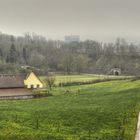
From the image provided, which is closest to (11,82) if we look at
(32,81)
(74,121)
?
(32,81)

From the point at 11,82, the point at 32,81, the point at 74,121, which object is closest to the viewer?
the point at 74,121

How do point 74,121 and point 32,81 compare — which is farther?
point 32,81

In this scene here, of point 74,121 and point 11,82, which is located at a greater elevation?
point 11,82

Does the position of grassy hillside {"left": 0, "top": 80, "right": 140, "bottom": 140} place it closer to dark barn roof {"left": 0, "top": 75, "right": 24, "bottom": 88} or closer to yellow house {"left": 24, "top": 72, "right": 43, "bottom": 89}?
dark barn roof {"left": 0, "top": 75, "right": 24, "bottom": 88}

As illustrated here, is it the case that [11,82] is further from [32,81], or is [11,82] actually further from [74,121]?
[74,121]

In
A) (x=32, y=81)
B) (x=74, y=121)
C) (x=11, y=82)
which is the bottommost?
(x=74, y=121)

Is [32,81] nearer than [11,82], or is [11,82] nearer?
[11,82]

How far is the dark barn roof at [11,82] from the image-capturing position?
60528 millimetres

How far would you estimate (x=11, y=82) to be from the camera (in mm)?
61500

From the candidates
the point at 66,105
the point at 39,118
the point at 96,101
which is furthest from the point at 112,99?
the point at 39,118

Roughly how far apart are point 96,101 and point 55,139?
2099 cm

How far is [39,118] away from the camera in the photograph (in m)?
35.8

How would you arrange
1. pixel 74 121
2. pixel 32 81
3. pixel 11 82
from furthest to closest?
1. pixel 32 81
2. pixel 11 82
3. pixel 74 121

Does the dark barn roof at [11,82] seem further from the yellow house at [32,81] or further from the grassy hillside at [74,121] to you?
the grassy hillside at [74,121]
